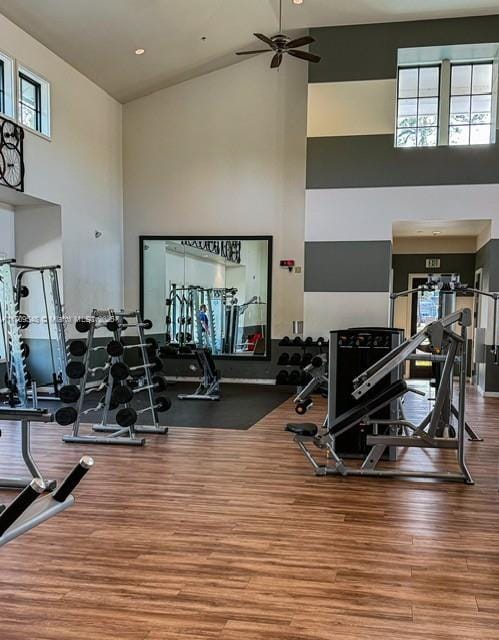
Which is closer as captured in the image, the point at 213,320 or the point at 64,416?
the point at 64,416

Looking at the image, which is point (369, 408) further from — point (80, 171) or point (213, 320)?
point (80, 171)

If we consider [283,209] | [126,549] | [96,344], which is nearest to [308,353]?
[283,209]

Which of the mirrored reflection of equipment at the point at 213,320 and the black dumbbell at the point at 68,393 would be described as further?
the mirrored reflection of equipment at the point at 213,320

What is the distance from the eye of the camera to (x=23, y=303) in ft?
27.4

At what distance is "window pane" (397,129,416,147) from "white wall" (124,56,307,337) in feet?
5.31

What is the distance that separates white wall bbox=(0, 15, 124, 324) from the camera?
7561mm

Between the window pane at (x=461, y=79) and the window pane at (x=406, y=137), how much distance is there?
93 cm

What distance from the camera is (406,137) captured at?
29.8ft

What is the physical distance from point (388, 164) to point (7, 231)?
5.97m

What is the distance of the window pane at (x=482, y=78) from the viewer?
8.81m

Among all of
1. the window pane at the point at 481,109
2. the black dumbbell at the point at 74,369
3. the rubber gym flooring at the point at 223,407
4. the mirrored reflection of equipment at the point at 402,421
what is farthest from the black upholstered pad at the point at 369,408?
the window pane at the point at 481,109

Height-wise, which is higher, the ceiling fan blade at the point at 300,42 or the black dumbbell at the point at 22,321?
the ceiling fan blade at the point at 300,42

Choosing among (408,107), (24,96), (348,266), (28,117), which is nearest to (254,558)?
(348,266)

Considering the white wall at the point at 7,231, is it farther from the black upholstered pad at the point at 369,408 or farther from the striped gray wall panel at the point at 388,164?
the black upholstered pad at the point at 369,408
